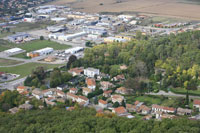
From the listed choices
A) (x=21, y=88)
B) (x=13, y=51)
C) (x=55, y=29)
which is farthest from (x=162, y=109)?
(x=55, y=29)

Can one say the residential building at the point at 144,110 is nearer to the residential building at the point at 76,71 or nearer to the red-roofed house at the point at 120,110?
the red-roofed house at the point at 120,110

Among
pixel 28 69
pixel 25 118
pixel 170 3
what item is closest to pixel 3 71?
pixel 28 69

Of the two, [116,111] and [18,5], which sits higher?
[18,5]

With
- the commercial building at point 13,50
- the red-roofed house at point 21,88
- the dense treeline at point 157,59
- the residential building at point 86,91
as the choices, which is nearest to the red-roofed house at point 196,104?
the dense treeline at point 157,59

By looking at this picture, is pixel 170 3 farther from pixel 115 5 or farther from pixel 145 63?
pixel 145 63

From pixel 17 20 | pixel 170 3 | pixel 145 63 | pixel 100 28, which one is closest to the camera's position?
pixel 145 63

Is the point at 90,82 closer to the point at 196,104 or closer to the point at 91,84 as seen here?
the point at 91,84

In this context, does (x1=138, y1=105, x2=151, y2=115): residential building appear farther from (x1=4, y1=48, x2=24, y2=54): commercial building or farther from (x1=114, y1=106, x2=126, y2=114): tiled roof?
(x1=4, y1=48, x2=24, y2=54): commercial building
